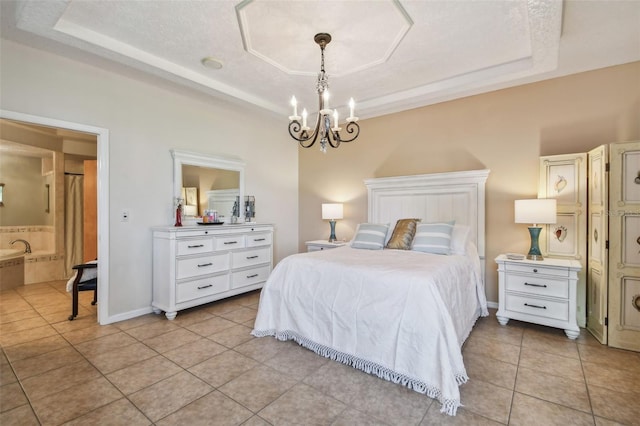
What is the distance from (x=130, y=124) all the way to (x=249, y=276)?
2342mm

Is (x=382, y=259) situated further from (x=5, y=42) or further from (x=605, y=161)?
(x=5, y=42)

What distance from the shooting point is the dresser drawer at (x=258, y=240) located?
4090 mm

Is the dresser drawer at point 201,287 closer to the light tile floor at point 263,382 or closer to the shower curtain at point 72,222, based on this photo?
the light tile floor at point 263,382

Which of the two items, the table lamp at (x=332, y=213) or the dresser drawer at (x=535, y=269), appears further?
the table lamp at (x=332, y=213)

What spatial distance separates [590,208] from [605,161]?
55cm

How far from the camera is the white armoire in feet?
8.04

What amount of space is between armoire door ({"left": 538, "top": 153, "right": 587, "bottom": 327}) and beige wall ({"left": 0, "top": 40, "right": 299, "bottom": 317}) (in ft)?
12.3

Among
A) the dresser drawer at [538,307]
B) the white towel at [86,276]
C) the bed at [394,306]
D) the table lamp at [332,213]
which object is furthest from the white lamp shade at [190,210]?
the dresser drawer at [538,307]

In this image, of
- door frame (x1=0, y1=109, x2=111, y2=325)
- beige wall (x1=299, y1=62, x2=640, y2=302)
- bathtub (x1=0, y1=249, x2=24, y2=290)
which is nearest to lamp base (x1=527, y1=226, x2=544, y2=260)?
beige wall (x1=299, y1=62, x2=640, y2=302)

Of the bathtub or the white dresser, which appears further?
the bathtub

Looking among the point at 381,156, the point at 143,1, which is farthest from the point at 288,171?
the point at 143,1

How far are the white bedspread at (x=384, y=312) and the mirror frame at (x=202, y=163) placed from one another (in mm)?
1916

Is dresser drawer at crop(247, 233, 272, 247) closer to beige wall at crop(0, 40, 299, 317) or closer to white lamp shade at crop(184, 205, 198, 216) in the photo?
white lamp shade at crop(184, 205, 198, 216)

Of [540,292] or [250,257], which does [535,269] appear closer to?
[540,292]
